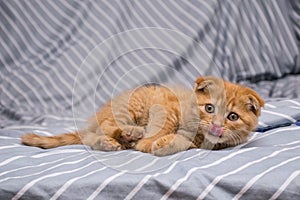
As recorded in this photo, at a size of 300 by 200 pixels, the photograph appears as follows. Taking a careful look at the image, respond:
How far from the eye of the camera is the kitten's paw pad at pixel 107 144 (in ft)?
4.83

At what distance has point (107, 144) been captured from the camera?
58.0 inches

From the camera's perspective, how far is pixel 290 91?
7.23 ft

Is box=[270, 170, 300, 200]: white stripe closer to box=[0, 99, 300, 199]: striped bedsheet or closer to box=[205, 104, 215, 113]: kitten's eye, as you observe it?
box=[0, 99, 300, 199]: striped bedsheet

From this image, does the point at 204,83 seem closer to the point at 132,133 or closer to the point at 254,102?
the point at 254,102

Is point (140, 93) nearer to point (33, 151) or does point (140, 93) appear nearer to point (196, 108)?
point (196, 108)

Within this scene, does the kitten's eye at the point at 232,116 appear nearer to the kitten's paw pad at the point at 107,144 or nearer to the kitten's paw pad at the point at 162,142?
the kitten's paw pad at the point at 162,142

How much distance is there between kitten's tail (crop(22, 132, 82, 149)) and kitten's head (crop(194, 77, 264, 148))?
0.42 metres

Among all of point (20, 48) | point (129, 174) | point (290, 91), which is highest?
point (20, 48)

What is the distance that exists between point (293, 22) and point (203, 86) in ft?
4.00

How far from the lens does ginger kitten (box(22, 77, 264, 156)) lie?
4.90 feet

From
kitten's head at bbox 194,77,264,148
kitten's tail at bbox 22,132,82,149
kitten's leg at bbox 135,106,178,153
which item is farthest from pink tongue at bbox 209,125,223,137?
kitten's tail at bbox 22,132,82,149

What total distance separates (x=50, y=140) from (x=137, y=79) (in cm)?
37

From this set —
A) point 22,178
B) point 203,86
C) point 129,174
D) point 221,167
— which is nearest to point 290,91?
point 203,86

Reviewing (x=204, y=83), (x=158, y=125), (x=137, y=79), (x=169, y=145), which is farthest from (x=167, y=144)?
(x=137, y=79)
